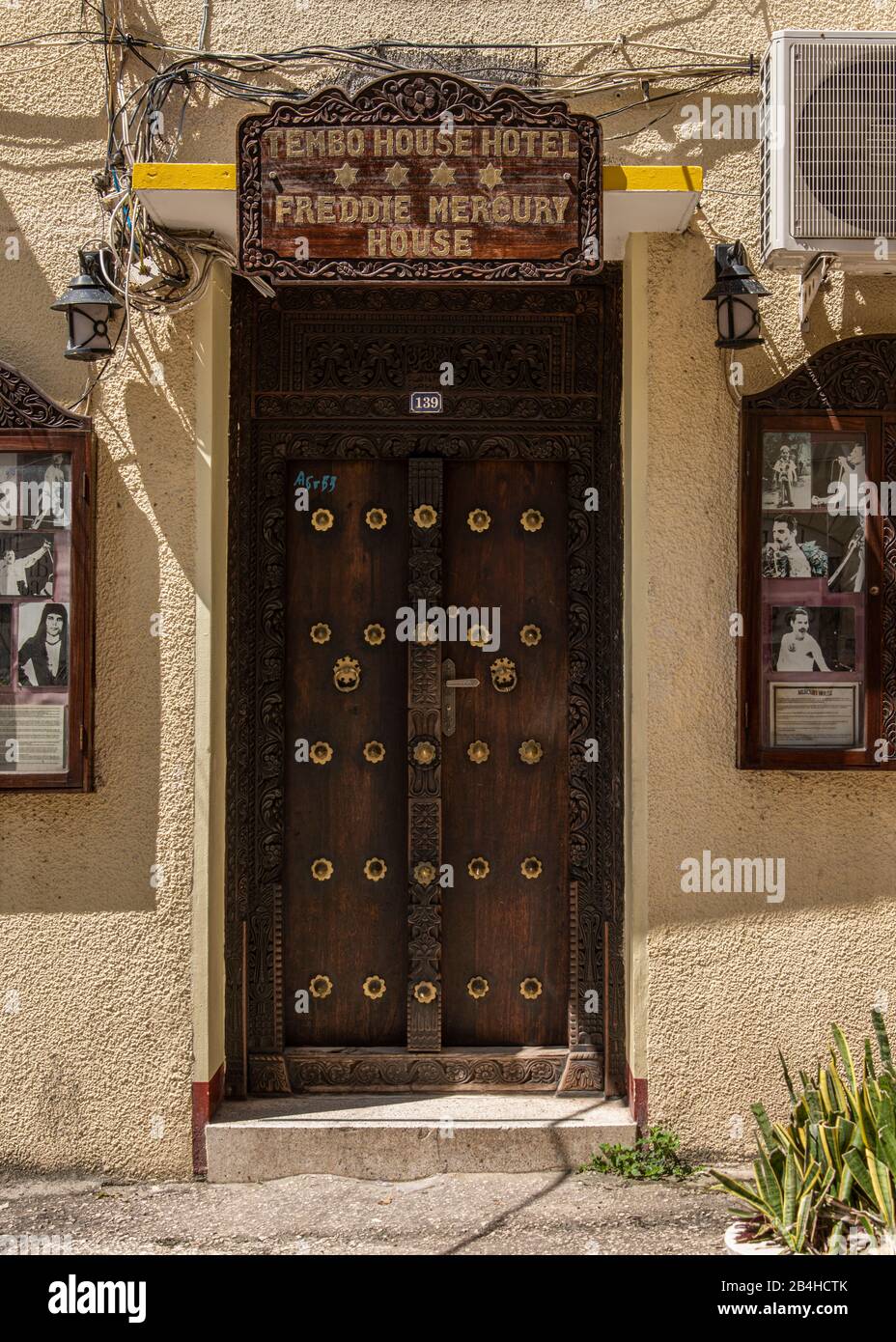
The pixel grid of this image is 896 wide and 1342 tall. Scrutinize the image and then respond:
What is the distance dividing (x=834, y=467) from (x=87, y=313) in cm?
295

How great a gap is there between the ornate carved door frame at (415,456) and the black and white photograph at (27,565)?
73cm

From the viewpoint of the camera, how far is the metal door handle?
520cm

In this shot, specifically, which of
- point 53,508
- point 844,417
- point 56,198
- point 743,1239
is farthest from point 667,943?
point 56,198

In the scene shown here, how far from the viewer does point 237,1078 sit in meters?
5.02

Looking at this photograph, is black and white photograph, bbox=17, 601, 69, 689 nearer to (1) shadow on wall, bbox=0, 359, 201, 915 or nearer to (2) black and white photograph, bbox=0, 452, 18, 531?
(1) shadow on wall, bbox=0, 359, 201, 915

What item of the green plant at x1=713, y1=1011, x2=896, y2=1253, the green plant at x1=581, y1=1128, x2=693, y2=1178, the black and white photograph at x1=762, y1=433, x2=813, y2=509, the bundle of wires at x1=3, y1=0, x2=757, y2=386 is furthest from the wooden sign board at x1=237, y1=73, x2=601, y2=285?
the green plant at x1=581, y1=1128, x2=693, y2=1178

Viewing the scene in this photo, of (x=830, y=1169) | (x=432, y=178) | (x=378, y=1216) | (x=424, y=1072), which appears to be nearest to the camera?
(x=830, y=1169)

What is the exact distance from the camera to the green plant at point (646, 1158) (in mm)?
4703

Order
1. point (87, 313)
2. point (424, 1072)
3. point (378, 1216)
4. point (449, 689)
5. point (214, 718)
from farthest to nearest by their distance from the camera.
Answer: point (449, 689), point (424, 1072), point (214, 718), point (87, 313), point (378, 1216)

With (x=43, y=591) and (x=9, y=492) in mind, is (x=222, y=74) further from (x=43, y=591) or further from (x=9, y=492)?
(x=43, y=591)

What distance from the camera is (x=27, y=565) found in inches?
189

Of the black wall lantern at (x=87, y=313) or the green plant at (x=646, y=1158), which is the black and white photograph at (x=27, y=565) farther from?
the green plant at (x=646, y=1158)

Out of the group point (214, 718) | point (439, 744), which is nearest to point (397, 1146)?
point (439, 744)

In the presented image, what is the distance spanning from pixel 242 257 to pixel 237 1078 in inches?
127
